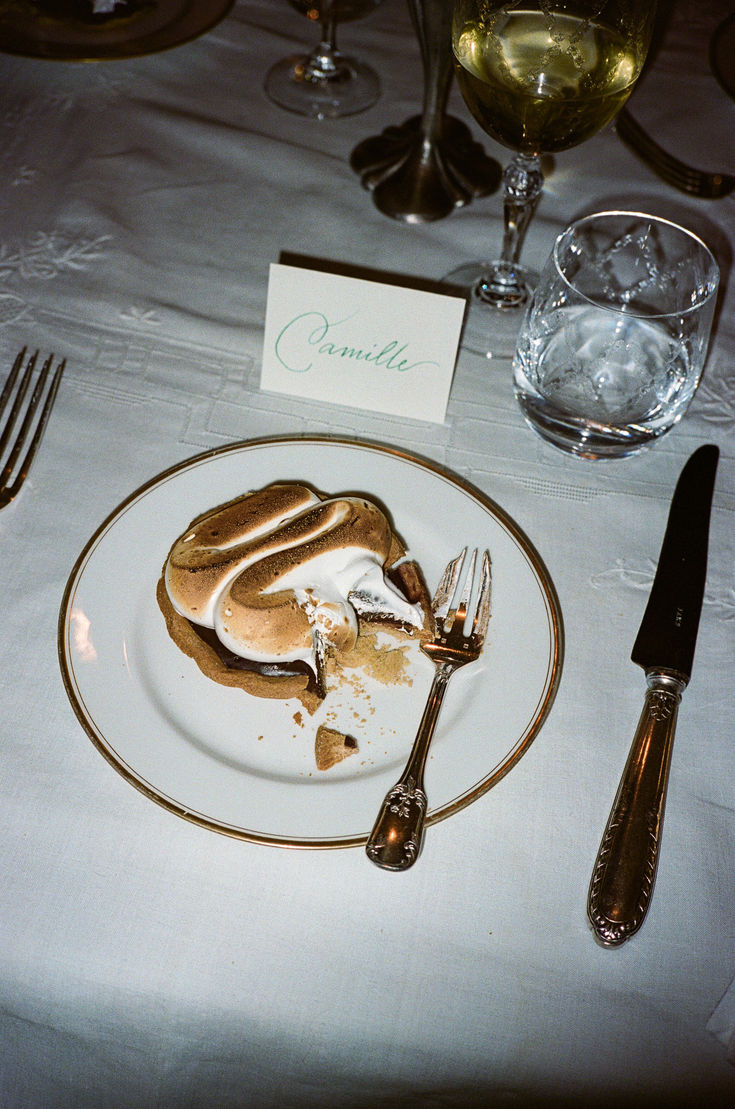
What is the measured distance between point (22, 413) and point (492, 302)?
1.85 feet

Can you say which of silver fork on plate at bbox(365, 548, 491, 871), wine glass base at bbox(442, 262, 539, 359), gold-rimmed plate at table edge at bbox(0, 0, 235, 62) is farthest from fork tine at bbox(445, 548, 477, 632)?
gold-rimmed plate at table edge at bbox(0, 0, 235, 62)

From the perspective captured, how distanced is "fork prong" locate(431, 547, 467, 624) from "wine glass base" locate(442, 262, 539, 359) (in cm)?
36

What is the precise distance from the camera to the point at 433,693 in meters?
0.68

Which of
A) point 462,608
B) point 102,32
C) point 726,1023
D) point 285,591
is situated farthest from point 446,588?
point 102,32

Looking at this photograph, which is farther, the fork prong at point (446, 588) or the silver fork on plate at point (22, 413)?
the silver fork on plate at point (22, 413)

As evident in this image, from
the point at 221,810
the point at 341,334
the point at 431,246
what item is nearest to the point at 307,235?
the point at 431,246

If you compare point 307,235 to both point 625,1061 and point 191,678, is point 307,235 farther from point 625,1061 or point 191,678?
point 625,1061

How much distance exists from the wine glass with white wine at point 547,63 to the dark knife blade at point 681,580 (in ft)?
1.19

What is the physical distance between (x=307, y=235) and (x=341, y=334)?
1.02 ft

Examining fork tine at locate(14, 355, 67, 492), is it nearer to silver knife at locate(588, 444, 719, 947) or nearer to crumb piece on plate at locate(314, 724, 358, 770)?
crumb piece on plate at locate(314, 724, 358, 770)

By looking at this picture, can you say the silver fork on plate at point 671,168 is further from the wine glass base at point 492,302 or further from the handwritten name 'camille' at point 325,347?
the handwritten name 'camille' at point 325,347

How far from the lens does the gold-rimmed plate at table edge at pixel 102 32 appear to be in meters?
1.23

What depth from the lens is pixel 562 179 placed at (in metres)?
1.23

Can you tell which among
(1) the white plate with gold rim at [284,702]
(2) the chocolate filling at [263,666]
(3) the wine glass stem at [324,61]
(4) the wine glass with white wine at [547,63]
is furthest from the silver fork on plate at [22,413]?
(3) the wine glass stem at [324,61]
